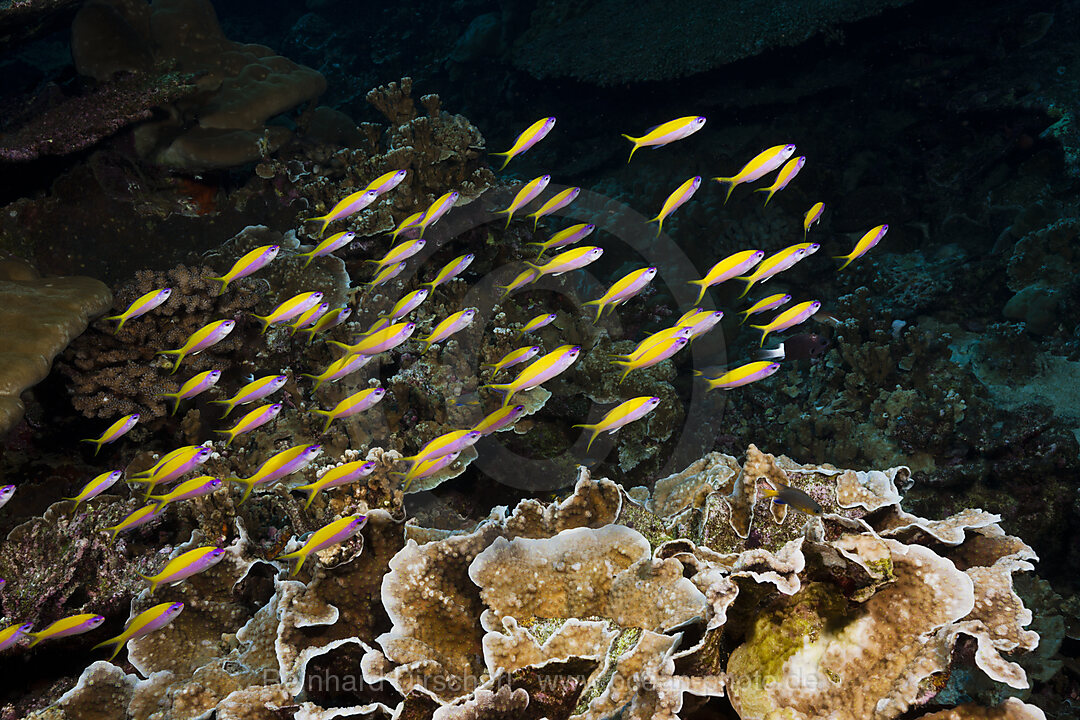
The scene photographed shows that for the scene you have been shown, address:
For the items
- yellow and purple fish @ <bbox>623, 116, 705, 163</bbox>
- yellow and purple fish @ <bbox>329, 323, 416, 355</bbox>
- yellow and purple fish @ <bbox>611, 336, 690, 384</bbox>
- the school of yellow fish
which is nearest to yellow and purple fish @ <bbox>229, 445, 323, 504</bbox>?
the school of yellow fish

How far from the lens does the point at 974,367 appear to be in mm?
6910

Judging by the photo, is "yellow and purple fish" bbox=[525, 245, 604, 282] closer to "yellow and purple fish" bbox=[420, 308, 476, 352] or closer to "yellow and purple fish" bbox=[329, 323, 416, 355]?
"yellow and purple fish" bbox=[420, 308, 476, 352]

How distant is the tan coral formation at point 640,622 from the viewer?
183 centimetres

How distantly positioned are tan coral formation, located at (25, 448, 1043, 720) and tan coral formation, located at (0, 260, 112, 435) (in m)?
1.93

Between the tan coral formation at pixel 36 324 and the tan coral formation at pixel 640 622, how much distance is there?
193 centimetres

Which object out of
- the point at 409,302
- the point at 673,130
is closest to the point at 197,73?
the point at 409,302

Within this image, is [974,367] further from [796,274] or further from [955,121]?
[955,121]

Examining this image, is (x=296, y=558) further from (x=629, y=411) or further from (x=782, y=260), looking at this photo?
(x=782, y=260)

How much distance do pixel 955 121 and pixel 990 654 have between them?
11.7 meters

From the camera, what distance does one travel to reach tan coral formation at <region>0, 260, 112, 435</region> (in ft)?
11.2

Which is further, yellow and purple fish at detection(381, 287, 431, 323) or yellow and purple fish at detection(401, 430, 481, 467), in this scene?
yellow and purple fish at detection(381, 287, 431, 323)

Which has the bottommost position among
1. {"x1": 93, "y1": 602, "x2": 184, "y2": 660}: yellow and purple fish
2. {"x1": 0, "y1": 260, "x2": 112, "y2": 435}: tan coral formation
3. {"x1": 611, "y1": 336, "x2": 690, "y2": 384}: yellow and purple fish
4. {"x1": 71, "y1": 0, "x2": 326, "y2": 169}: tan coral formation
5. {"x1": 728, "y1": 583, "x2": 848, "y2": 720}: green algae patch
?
{"x1": 728, "y1": 583, "x2": 848, "y2": 720}: green algae patch

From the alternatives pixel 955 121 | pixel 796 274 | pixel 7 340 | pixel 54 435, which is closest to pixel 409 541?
pixel 7 340

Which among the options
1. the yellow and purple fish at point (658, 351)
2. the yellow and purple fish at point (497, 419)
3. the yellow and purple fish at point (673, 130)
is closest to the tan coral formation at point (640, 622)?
the yellow and purple fish at point (497, 419)
